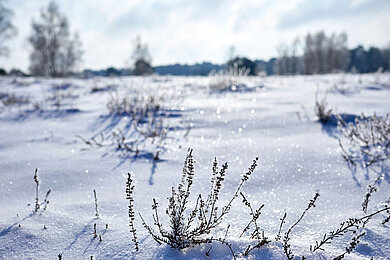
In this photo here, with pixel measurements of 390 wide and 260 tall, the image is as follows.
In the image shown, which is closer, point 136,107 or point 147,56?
point 136,107

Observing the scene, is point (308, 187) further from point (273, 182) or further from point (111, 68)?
point (111, 68)

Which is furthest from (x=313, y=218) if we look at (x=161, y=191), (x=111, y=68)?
(x=111, y=68)

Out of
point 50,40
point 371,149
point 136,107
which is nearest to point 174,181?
point 371,149

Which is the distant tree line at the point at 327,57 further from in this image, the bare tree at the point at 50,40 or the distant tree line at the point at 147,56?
the bare tree at the point at 50,40

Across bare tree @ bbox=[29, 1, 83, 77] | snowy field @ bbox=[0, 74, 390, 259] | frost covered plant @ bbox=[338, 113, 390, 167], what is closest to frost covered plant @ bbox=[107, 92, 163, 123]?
snowy field @ bbox=[0, 74, 390, 259]

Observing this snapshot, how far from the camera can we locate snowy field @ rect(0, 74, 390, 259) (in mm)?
1142

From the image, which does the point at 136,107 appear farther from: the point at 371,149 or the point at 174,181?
the point at 371,149

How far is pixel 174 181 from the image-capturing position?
1.83 meters

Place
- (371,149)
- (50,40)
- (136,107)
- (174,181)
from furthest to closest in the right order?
1. (50,40)
2. (136,107)
3. (371,149)
4. (174,181)

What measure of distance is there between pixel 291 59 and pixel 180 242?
72291mm

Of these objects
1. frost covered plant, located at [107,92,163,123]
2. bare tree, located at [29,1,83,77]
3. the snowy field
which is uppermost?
bare tree, located at [29,1,83,77]

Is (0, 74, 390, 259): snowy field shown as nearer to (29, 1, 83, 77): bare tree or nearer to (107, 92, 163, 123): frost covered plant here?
(107, 92, 163, 123): frost covered plant

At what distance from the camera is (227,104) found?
4.43 m

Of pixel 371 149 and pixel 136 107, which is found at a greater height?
pixel 136 107
